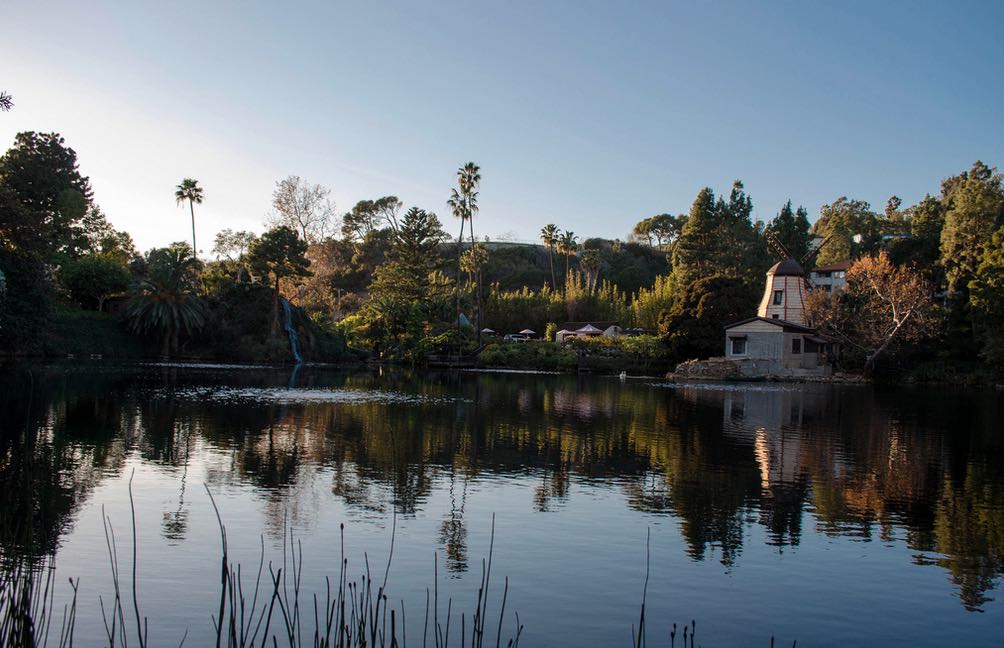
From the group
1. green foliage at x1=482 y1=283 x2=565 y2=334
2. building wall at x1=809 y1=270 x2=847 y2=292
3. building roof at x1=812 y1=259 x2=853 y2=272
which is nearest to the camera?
building roof at x1=812 y1=259 x2=853 y2=272

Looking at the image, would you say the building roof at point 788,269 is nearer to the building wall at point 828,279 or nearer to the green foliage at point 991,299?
the green foliage at point 991,299

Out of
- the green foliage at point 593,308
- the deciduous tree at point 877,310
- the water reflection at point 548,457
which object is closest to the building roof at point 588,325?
the green foliage at point 593,308

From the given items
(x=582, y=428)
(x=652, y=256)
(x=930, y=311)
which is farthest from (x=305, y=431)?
(x=652, y=256)

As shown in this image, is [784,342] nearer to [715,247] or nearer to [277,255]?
[715,247]

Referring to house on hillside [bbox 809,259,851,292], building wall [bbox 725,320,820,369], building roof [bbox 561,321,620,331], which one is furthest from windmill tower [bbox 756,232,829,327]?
house on hillside [bbox 809,259,851,292]

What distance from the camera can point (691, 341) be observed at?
65.3 meters

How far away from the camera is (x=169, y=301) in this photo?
6306 centimetres

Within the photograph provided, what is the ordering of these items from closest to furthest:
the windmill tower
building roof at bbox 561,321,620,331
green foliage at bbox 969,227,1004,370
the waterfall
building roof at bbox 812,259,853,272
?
green foliage at bbox 969,227,1004,370 → the windmill tower → the waterfall → building roof at bbox 561,321,620,331 → building roof at bbox 812,259,853,272

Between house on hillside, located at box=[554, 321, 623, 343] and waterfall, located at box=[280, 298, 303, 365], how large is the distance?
2473cm

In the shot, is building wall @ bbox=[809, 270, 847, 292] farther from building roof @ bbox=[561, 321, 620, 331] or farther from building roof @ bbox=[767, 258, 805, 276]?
Answer: building roof @ bbox=[561, 321, 620, 331]

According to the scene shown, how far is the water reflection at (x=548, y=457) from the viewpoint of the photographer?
13.0m

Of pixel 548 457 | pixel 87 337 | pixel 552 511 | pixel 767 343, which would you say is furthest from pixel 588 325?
pixel 552 511

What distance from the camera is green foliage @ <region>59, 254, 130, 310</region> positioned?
6594 cm

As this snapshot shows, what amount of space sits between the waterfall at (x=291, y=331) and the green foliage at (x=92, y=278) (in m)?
13.8
